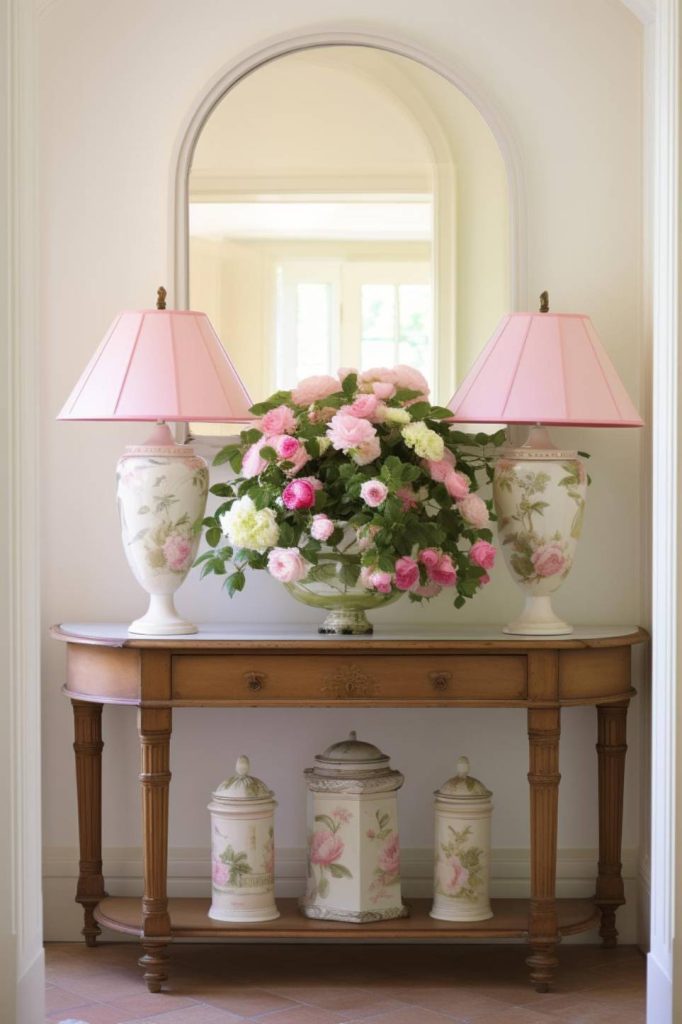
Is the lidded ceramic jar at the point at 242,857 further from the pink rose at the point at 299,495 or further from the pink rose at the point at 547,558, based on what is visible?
the pink rose at the point at 547,558

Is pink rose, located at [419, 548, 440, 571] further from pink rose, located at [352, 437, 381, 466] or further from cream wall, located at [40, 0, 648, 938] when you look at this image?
cream wall, located at [40, 0, 648, 938]

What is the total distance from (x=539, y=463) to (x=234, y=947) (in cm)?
140

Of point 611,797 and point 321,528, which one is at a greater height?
point 321,528

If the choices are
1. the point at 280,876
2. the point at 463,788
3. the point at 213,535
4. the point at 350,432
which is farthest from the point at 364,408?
the point at 280,876

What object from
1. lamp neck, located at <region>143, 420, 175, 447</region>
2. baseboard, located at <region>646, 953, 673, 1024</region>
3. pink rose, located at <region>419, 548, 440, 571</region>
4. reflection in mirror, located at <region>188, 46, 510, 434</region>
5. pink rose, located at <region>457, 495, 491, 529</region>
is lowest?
baseboard, located at <region>646, 953, 673, 1024</region>

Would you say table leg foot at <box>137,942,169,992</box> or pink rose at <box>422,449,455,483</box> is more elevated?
pink rose at <box>422,449,455,483</box>

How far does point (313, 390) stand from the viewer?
328cm

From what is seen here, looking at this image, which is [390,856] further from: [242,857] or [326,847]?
[242,857]

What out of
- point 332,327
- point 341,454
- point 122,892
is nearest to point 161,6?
point 332,327

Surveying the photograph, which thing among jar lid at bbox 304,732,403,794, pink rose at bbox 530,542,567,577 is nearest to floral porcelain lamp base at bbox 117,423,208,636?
jar lid at bbox 304,732,403,794

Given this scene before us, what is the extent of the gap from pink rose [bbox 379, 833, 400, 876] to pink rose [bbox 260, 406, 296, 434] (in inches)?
37.6

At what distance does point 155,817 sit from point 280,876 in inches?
22.8

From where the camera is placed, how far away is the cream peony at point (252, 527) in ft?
10.2

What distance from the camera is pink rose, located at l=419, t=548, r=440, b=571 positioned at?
122 inches
